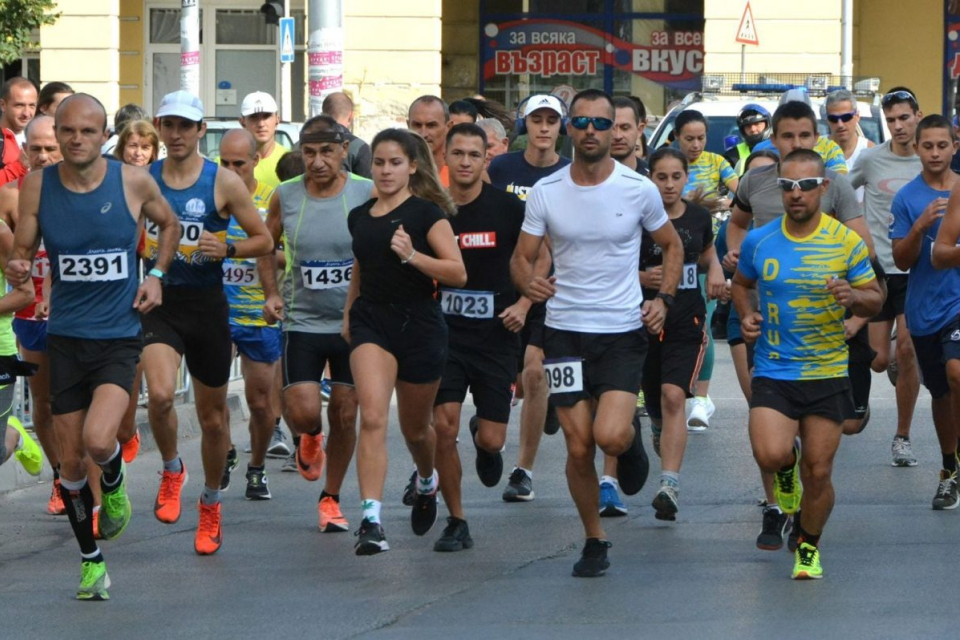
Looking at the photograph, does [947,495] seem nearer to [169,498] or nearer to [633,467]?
[633,467]

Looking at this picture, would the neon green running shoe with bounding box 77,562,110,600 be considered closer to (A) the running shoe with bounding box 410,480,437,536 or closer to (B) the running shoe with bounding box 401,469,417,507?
(A) the running shoe with bounding box 410,480,437,536

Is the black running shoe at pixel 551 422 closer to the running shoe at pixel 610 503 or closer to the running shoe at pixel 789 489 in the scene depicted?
the running shoe at pixel 610 503

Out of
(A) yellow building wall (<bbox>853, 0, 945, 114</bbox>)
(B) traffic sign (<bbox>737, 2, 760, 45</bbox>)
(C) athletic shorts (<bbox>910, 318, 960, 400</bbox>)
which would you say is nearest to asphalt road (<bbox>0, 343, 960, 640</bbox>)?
(C) athletic shorts (<bbox>910, 318, 960, 400</bbox>)

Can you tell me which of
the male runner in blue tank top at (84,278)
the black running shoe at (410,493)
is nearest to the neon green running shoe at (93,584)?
the male runner in blue tank top at (84,278)

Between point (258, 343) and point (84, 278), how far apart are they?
2.74 meters

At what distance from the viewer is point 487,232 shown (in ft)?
30.1

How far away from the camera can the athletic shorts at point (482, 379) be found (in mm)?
9094

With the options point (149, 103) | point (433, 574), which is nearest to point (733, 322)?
point (433, 574)

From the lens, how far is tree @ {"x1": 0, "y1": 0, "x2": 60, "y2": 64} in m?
26.8

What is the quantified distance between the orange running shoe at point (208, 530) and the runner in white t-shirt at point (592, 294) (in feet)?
5.65

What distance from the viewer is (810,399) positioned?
26.4 ft

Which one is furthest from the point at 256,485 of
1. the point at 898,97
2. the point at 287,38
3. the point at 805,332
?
the point at 287,38

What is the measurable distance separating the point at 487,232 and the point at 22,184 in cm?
222

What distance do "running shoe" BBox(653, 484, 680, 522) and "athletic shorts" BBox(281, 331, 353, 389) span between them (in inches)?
61.3
